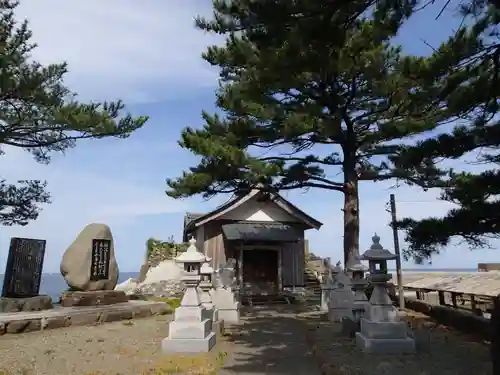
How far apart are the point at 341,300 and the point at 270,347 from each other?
442 centimetres

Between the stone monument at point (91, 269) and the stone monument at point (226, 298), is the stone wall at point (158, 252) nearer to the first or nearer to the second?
the stone monument at point (91, 269)

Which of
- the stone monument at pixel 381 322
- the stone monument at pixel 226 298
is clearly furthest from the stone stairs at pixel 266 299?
the stone monument at pixel 381 322

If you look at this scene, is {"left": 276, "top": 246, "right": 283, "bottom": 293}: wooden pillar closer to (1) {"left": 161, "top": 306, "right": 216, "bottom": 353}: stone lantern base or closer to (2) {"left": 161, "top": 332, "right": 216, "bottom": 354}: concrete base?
(1) {"left": 161, "top": 306, "right": 216, "bottom": 353}: stone lantern base

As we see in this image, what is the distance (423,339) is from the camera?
9.12m

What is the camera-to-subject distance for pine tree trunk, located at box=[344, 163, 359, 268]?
1357cm

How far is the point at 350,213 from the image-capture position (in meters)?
13.9

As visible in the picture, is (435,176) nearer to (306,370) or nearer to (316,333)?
(316,333)

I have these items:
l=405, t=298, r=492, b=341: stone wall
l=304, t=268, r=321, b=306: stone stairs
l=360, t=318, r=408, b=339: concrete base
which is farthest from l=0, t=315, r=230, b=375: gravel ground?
l=304, t=268, r=321, b=306: stone stairs

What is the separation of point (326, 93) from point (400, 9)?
26.4 ft

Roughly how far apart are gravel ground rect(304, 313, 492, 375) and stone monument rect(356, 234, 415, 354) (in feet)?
0.65

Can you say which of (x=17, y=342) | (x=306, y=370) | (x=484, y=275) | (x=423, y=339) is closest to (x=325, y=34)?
(x=306, y=370)

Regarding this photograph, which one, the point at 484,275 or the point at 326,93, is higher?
the point at 326,93

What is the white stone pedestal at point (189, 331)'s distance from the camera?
798 cm

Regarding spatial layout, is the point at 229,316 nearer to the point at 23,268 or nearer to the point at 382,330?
the point at 382,330
